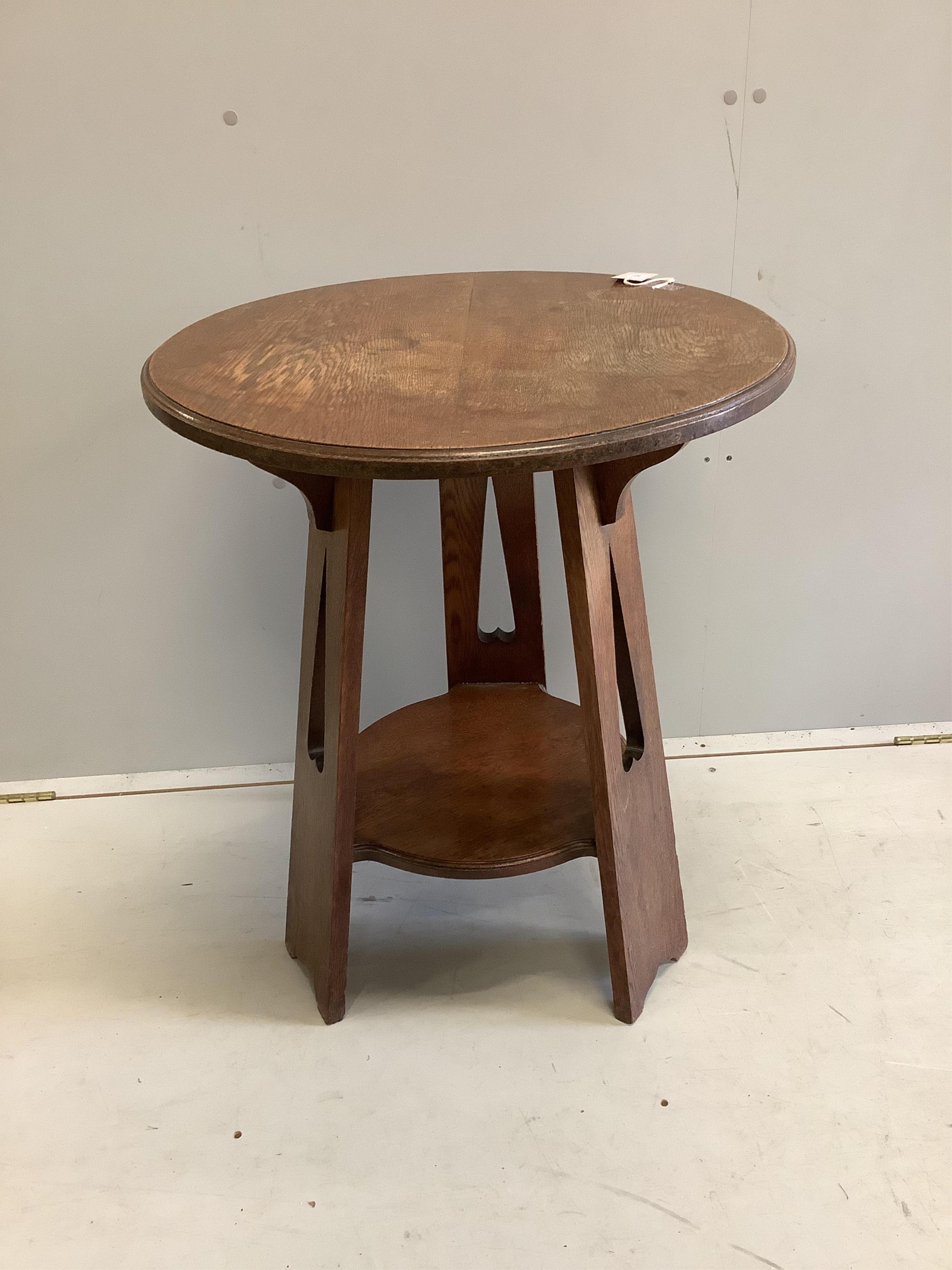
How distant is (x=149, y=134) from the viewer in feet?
6.11

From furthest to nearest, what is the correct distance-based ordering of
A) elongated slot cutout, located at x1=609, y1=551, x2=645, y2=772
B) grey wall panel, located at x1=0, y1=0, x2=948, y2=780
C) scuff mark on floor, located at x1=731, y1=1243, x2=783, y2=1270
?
grey wall panel, located at x1=0, y1=0, x2=948, y2=780 < elongated slot cutout, located at x1=609, y1=551, x2=645, y2=772 < scuff mark on floor, located at x1=731, y1=1243, x2=783, y2=1270

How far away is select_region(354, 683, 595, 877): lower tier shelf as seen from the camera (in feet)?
5.27

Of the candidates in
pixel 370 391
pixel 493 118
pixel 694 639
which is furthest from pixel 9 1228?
pixel 493 118

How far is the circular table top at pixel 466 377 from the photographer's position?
1.08m

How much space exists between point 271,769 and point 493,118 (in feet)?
4.68

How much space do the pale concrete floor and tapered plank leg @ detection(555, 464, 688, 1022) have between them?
12cm

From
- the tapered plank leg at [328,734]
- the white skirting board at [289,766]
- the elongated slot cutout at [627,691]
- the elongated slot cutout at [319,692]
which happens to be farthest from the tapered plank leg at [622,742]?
the white skirting board at [289,766]

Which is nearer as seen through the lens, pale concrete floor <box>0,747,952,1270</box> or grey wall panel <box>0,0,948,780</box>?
pale concrete floor <box>0,747,952,1270</box>

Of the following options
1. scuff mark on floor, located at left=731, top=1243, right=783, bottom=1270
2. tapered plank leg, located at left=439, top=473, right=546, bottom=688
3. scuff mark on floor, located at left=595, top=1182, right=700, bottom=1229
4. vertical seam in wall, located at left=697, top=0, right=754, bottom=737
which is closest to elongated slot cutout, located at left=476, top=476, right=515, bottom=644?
tapered plank leg, located at left=439, top=473, right=546, bottom=688

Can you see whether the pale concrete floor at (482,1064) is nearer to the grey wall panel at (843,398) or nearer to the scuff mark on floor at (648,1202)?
the scuff mark on floor at (648,1202)

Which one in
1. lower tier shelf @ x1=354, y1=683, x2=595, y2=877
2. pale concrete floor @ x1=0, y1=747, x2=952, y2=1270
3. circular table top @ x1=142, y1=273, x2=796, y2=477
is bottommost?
pale concrete floor @ x1=0, y1=747, x2=952, y2=1270

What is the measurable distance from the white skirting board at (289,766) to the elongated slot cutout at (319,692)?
27.3 inches

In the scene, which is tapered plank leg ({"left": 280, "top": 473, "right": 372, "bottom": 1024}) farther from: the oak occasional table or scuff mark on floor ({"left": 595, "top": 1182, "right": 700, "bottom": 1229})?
scuff mark on floor ({"left": 595, "top": 1182, "right": 700, "bottom": 1229})

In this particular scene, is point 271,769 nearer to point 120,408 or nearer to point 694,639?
point 120,408
